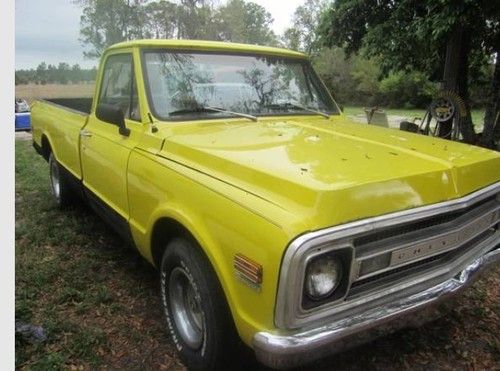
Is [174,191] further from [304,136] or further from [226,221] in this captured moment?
[304,136]

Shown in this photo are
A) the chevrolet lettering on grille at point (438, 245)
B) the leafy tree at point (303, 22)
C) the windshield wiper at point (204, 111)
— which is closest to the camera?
the chevrolet lettering on grille at point (438, 245)

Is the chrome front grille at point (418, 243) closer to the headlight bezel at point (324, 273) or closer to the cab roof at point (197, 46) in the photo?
the headlight bezel at point (324, 273)

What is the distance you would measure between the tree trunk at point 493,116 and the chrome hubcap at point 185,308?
30.5ft

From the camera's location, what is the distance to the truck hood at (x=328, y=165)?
205 cm

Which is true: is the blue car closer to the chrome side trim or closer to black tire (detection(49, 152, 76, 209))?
black tire (detection(49, 152, 76, 209))

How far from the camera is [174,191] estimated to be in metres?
2.69

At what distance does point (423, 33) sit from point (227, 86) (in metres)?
6.16

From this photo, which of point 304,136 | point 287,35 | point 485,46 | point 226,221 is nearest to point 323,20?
point 485,46

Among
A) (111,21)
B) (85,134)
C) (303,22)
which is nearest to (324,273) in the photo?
(85,134)

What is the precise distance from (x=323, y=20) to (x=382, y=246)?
11.0 meters

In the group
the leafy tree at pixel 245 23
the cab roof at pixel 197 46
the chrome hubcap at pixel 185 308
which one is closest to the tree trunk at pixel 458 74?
the cab roof at pixel 197 46

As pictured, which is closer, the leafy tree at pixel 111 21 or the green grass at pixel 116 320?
the green grass at pixel 116 320

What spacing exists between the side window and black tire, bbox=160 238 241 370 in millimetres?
1202

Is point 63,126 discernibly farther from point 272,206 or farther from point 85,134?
point 272,206
